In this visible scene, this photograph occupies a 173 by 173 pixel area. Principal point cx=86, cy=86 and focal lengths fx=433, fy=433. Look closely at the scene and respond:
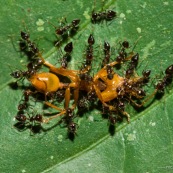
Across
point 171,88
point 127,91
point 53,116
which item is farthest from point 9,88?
point 171,88

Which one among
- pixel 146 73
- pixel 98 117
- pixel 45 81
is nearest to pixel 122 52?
pixel 146 73

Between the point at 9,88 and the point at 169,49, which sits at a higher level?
the point at 169,49

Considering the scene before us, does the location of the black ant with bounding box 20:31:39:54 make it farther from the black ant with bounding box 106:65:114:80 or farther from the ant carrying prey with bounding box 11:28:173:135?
the black ant with bounding box 106:65:114:80

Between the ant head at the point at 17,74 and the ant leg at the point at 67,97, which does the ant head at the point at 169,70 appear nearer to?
the ant leg at the point at 67,97

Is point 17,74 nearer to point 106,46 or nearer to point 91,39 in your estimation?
point 91,39

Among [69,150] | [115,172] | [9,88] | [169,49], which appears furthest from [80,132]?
[169,49]

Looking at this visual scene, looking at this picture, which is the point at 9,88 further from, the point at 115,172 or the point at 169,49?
the point at 169,49

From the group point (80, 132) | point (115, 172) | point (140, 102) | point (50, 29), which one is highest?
point (50, 29)

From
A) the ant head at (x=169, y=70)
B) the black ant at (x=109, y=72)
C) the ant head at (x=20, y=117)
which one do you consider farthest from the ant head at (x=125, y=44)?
the ant head at (x=20, y=117)
